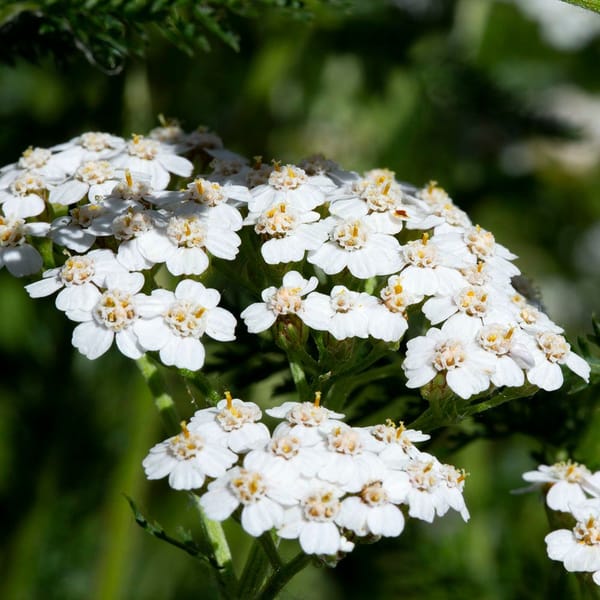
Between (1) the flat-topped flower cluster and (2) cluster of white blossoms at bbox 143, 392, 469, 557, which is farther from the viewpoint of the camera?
(1) the flat-topped flower cluster

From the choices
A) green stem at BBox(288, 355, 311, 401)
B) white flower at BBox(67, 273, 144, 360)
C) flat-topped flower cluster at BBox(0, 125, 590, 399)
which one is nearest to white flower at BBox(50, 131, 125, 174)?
flat-topped flower cluster at BBox(0, 125, 590, 399)

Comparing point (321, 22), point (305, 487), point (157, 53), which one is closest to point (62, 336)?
point (157, 53)

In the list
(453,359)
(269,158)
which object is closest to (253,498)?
(453,359)

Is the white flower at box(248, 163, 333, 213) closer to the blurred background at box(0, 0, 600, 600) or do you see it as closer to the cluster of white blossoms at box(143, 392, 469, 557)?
the cluster of white blossoms at box(143, 392, 469, 557)

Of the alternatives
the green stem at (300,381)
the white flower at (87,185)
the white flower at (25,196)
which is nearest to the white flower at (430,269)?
the green stem at (300,381)

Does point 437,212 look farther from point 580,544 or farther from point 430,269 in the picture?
point 580,544

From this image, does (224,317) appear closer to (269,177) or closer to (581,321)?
(269,177)

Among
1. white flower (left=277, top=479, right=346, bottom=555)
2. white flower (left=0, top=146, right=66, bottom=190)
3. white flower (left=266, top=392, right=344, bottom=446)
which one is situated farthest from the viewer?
white flower (left=0, top=146, right=66, bottom=190)
